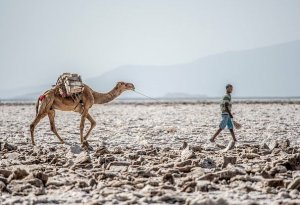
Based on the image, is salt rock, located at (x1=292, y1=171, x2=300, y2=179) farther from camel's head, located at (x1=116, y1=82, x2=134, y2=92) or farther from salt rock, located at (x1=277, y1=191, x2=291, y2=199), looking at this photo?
camel's head, located at (x1=116, y1=82, x2=134, y2=92)

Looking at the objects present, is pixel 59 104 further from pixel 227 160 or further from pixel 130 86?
pixel 227 160

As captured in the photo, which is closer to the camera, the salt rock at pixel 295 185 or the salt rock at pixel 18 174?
the salt rock at pixel 295 185

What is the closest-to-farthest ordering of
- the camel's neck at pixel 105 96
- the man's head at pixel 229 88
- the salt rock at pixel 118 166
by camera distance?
the salt rock at pixel 118 166 → the man's head at pixel 229 88 → the camel's neck at pixel 105 96

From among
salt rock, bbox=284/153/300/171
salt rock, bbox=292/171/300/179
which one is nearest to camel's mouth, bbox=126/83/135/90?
salt rock, bbox=284/153/300/171

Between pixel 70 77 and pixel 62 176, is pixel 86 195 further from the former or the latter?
pixel 70 77

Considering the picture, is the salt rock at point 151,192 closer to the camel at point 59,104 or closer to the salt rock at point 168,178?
the salt rock at point 168,178

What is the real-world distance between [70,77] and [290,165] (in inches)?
290

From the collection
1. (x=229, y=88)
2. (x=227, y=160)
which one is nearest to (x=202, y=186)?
(x=227, y=160)

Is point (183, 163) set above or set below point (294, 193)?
above

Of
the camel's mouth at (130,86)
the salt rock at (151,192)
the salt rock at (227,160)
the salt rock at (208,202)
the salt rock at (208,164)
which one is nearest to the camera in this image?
the salt rock at (208,202)

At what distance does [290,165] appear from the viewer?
28.7 feet

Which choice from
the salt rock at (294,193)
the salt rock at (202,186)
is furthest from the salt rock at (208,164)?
the salt rock at (294,193)

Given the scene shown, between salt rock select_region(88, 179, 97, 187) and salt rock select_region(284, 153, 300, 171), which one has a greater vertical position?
salt rock select_region(284, 153, 300, 171)

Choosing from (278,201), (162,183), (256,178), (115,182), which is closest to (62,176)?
(115,182)
